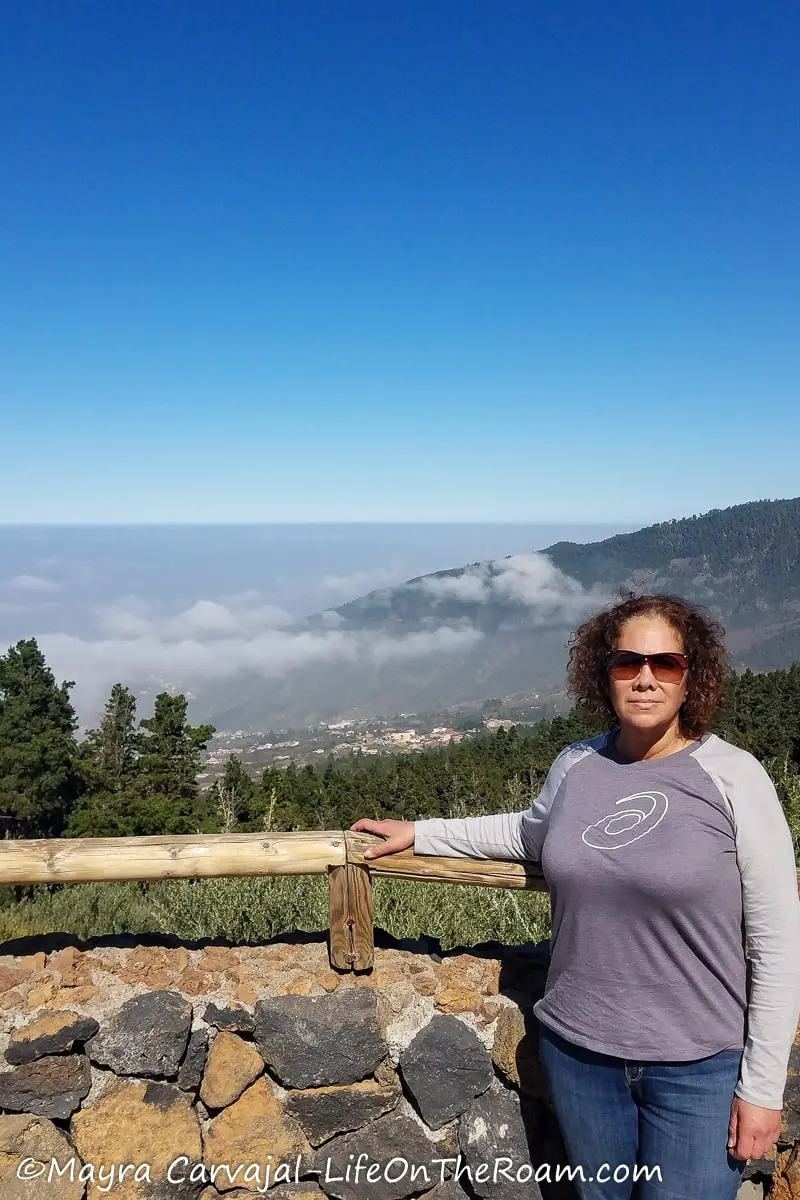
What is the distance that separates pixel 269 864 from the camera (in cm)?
253

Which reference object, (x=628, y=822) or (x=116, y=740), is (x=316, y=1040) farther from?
(x=116, y=740)

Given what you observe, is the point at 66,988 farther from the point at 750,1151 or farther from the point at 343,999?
the point at 750,1151

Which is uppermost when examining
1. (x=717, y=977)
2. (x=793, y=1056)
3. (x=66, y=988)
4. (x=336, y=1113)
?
(x=717, y=977)

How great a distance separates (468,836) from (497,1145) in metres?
1.01

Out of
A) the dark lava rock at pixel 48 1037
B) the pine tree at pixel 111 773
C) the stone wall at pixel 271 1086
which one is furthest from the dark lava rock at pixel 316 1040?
the pine tree at pixel 111 773

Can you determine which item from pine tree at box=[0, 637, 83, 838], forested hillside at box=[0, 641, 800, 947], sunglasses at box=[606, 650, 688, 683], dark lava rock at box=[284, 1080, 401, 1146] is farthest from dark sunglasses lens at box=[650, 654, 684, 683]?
pine tree at box=[0, 637, 83, 838]

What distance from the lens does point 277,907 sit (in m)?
3.57

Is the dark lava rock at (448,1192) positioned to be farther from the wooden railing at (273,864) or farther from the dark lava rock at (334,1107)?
the wooden railing at (273,864)

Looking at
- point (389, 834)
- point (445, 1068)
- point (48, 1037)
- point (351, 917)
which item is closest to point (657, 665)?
point (389, 834)

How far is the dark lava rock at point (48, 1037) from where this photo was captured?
2.50m

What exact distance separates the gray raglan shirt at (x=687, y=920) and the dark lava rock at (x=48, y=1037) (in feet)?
4.95

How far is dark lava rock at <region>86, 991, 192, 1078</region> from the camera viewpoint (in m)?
2.54

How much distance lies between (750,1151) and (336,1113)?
1.28 m

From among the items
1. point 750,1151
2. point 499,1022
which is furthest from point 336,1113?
point 750,1151
